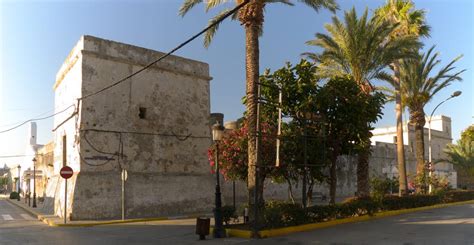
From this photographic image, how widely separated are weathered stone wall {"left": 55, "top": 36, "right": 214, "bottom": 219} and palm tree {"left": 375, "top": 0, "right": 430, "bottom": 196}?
10905 millimetres

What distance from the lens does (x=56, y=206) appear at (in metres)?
22.9

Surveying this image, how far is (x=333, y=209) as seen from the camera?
16062 millimetres

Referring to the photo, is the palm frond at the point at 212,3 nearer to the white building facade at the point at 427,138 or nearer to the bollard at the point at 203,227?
the bollard at the point at 203,227

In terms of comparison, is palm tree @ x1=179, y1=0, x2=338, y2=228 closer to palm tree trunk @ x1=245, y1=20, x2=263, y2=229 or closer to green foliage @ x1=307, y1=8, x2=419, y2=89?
palm tree trunk @ x1=245, y1=20, x2=263, y2=229

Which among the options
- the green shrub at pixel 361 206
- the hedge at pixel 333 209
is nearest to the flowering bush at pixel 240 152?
the hedge at pixel 333 209

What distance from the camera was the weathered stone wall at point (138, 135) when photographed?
820 inches

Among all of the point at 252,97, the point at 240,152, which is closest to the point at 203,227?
the point at 240,152

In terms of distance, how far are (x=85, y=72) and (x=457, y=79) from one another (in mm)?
21888

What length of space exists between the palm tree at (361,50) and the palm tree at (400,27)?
3.59 metres

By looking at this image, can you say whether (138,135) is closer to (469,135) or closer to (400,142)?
(400,142)

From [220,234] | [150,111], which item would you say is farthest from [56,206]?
[220,234]

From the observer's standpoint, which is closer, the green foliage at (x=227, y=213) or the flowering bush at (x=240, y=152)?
the green foliage at (x=227, y=213)

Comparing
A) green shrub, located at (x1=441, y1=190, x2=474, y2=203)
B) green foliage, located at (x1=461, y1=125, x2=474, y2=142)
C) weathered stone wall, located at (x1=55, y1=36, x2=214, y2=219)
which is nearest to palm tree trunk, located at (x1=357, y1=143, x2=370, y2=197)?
green shrub, located at (x1=441, y1=190, x2=474, y2=203)

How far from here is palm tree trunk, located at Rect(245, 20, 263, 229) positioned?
46.9ft
